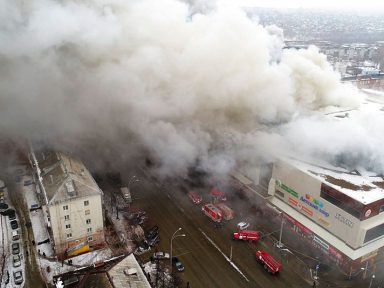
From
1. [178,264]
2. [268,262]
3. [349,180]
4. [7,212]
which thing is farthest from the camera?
[7,212]

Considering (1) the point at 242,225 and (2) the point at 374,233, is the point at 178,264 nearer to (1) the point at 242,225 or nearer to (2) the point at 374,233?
(1) the point at 242,225

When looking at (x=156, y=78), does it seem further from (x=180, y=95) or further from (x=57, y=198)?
(x=57, y=198)

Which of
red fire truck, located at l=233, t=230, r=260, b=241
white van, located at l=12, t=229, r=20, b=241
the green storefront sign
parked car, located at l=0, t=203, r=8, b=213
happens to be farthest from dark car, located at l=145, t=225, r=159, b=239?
parked car, located at l=0, t=203, r=8, b=213

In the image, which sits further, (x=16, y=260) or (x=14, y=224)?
(x=14, y=224)

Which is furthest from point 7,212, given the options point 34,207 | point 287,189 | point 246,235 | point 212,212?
point 287,189

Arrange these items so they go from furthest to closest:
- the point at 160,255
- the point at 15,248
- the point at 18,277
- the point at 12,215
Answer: the point at 12,215 < the point at 15,248 < the point at 160,255 < the point at 18,277

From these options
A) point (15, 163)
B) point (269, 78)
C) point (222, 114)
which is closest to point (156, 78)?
Answer: point (222, 114)

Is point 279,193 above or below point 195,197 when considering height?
above

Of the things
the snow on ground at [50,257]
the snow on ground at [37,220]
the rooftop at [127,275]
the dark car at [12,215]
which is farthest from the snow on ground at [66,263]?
the dark car at [12,215]
